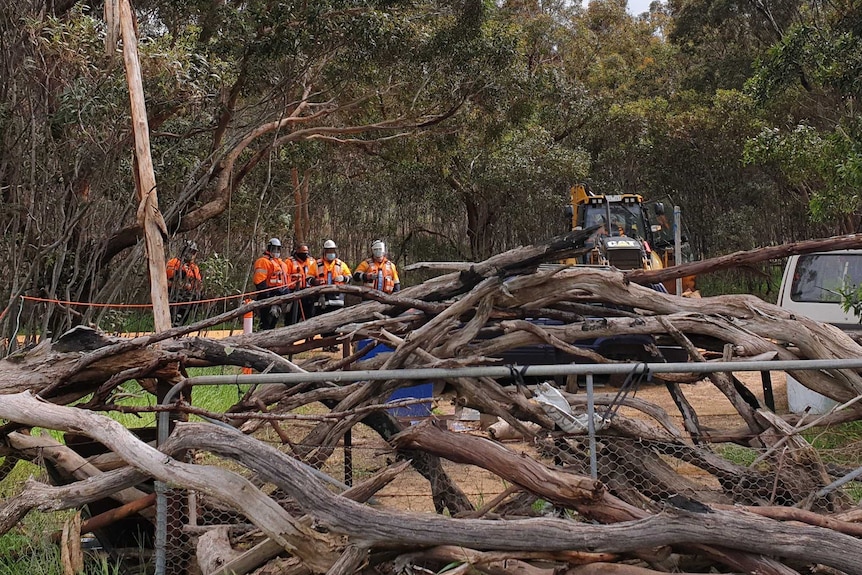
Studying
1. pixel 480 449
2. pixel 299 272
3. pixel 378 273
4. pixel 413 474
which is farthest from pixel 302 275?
pixel 480 449

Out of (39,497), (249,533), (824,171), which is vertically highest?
(824,171)

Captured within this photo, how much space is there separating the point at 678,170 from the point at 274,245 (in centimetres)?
1740

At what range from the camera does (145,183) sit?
8070 mm

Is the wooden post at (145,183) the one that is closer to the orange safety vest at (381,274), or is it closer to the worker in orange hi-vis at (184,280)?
the orange safety vest at (381,274)

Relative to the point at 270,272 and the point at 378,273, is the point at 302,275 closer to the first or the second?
the point at 270,272

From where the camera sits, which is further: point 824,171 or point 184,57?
point 184,57

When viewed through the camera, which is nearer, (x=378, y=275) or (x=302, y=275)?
(x=378, y=275)

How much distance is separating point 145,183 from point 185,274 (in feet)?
24.9

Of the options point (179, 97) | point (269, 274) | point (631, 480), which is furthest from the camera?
point (269, 274)

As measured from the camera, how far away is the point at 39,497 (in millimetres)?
4062

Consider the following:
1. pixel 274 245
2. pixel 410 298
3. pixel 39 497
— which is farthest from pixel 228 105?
pixel 39 497

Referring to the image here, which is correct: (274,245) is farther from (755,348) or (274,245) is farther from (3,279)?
(755,348)

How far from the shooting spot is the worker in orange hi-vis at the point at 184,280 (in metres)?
15.0

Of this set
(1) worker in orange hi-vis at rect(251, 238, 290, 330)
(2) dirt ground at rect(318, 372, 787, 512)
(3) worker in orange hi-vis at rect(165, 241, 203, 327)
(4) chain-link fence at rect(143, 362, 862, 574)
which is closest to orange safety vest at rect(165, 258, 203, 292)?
(3) worker in orange hi-vis at rect(165, 241, 203, 327)
